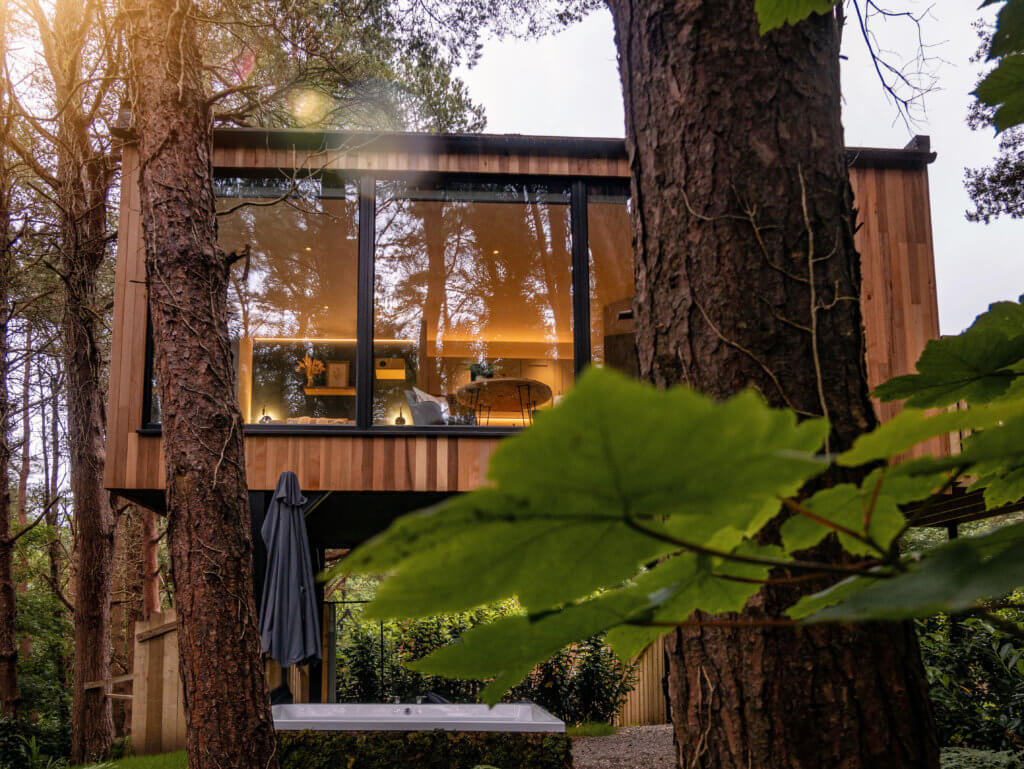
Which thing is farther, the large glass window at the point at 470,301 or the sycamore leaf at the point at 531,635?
the large glass window at the point at 470,301

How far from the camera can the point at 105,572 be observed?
877cm

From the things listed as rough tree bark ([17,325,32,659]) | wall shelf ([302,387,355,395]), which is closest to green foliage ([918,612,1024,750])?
wall shelf ([302,387,355,395])

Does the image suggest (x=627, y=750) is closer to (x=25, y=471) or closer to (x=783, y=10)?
(x=783, y=10)

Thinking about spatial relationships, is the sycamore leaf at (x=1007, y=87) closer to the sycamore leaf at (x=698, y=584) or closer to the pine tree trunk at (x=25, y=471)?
the sycamore leaf at (x=698, y=584)

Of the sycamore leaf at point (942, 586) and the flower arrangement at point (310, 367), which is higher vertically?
the flower arrangement at point (310, 367)

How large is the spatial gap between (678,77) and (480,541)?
2.79 feet

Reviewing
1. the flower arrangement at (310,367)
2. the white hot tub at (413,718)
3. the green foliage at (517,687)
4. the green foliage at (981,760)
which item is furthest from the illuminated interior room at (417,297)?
the green foliage at (981,760)

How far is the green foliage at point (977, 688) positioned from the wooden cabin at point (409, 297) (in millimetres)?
2253

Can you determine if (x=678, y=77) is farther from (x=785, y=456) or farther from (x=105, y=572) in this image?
(x=105, y=572)

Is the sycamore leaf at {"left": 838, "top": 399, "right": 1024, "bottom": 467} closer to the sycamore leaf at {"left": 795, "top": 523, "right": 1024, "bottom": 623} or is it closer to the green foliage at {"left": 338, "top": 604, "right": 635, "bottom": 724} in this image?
the sycamore leaf at {"left": 795, "top": 523, "right": 1024, "bottom": 623}

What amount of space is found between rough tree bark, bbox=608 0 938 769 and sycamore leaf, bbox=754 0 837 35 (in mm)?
172

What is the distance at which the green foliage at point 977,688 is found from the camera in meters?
4.16

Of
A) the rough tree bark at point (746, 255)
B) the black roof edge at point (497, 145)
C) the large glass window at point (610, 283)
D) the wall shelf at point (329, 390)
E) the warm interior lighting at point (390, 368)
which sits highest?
the black roof edge at point (497, 145)

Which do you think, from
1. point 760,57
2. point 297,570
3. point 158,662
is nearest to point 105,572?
point 158,662
